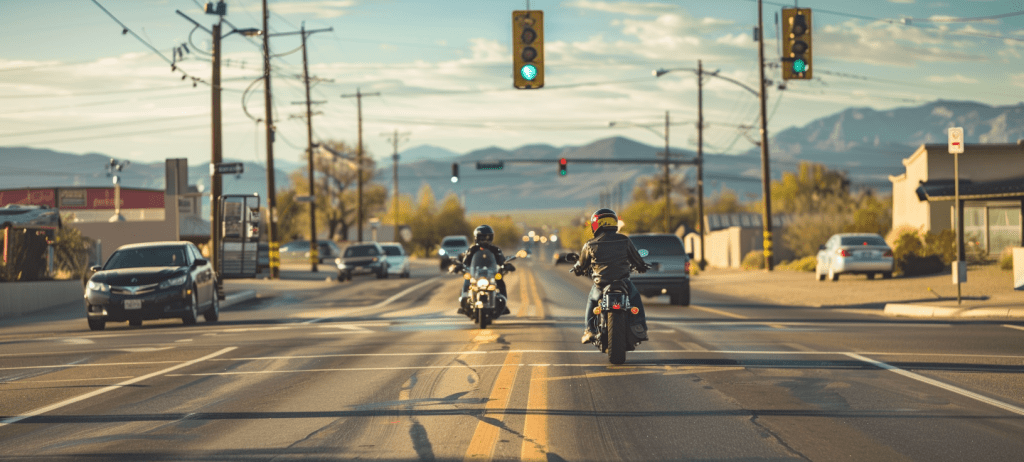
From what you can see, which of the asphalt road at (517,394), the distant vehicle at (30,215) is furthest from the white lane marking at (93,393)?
the distant vehicle at (30,215)

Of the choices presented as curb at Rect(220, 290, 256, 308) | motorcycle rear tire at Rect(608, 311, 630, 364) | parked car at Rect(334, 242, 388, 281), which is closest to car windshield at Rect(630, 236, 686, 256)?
curb at Rect(220, 290, 256, 308)

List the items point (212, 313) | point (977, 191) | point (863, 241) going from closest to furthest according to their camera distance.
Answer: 1. point (212, 313)
2. point (863, 241)
3. point (977, 191)

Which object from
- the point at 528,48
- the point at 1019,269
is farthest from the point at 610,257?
the point at 1019,269

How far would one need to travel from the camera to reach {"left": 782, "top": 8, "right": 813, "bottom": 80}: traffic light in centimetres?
2191

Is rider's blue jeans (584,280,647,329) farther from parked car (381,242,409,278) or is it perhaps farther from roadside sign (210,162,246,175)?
parked car (381,242,409,278)

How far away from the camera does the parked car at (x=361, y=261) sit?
4369 cm

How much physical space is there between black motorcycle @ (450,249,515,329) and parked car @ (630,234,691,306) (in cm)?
750

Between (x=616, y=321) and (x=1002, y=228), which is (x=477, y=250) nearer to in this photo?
(x=616, y=321)

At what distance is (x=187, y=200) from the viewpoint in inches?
2657

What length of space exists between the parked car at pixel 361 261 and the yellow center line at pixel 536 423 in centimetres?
3323

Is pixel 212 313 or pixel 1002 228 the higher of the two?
pixel 1002 228

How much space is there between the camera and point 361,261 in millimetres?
44000

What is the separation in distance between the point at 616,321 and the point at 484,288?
6494 millimetres

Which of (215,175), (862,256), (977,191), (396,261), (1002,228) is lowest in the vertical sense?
(396,261)
